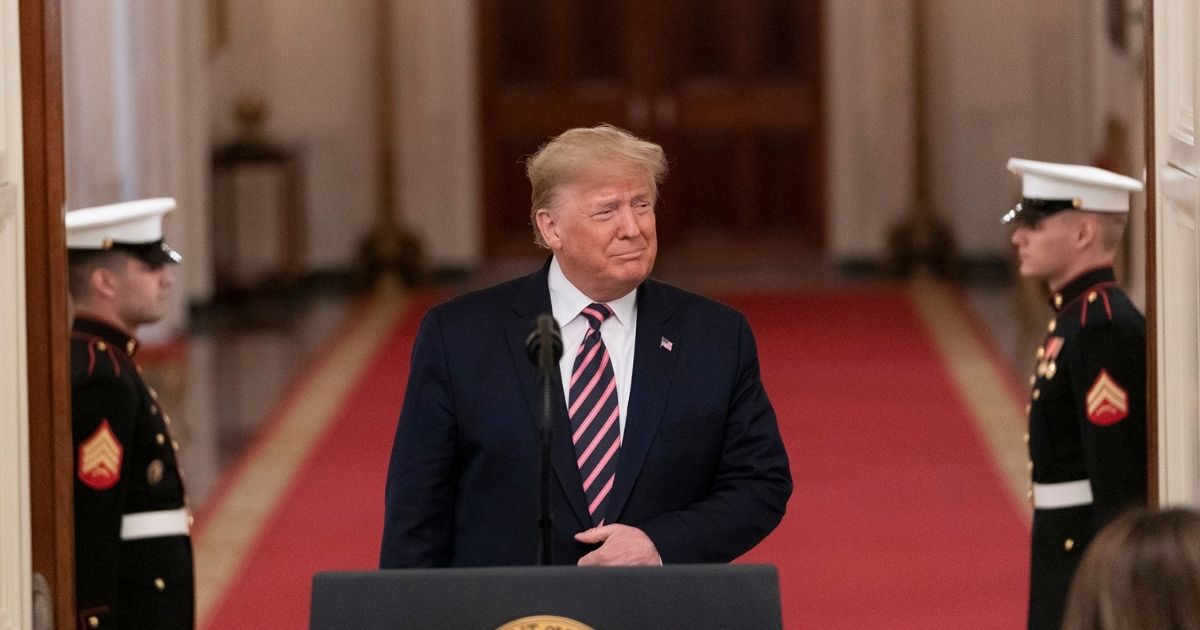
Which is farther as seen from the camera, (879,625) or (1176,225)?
(879,625)

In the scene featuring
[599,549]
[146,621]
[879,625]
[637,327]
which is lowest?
[879,625]

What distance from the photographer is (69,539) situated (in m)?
3.19

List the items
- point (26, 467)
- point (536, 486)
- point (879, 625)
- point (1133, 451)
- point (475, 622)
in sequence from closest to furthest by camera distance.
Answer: point (475, 622)
point (26, 467)
point (536, 486)
point (1133, 451)
point (879, 625)

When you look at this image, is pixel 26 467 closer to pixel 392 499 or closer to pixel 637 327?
pixel 392 499

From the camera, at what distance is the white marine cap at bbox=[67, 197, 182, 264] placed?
4398 millimetres

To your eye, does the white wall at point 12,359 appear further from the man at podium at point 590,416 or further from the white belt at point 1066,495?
the white belt at point 1066,495

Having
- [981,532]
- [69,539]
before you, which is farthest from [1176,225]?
[981,532]

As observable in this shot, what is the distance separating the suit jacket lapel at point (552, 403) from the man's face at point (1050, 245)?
1456 millimetres

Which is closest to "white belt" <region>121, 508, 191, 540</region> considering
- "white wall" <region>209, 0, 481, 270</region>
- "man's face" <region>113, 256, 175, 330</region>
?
"man's face" <region>113, 256, 175, 330</region>

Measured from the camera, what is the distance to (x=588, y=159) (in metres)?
3.40

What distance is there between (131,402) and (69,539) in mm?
1005

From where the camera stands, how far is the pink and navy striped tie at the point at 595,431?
341 cm

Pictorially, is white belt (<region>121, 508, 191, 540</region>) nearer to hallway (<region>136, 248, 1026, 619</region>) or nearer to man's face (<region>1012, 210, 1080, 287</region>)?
man's face (<region>1012, 210, 1080, 287</region>)

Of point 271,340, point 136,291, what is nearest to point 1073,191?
point 136,291
